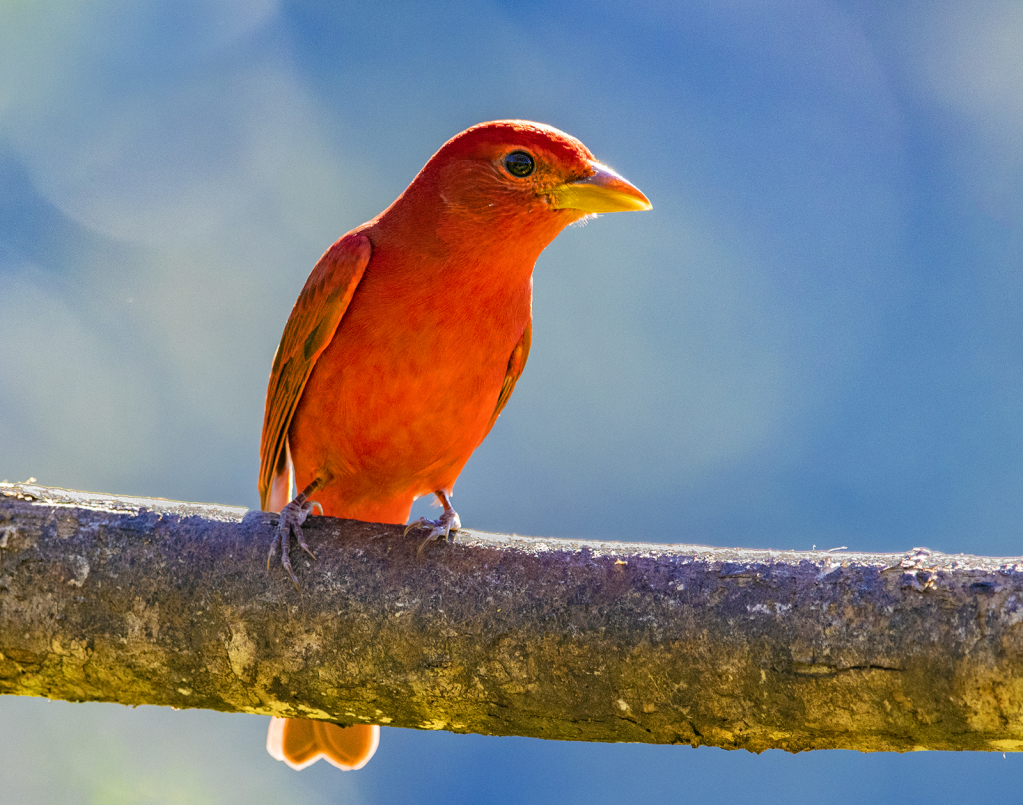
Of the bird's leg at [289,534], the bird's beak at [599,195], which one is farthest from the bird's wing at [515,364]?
the bird's leg at [289,534]

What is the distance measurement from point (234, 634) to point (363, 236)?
1.28 metres

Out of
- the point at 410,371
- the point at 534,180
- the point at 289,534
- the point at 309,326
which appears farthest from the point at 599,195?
the point at 289,534

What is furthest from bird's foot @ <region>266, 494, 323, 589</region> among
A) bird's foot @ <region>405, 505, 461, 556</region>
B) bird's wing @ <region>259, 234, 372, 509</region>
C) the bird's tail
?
→ the bird's tail

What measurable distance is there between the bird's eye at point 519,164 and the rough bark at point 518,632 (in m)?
1.08

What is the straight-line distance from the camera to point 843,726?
187 cm

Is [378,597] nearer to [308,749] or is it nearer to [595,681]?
[595,681]

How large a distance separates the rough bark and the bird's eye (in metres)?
1.08

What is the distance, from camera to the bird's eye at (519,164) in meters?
2.73

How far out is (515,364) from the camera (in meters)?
3.10

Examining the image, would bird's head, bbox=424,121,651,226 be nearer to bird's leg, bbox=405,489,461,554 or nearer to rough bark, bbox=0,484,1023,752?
bird's leg, bbox=405,489,461,554

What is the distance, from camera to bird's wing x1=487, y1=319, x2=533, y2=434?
307cm

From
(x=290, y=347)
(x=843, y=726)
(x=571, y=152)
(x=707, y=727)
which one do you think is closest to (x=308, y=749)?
(x=290, y=347)

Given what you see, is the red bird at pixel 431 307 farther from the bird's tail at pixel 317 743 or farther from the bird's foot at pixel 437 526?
the bird's tail at pixel 317 743

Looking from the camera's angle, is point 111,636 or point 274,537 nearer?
point 111,636
